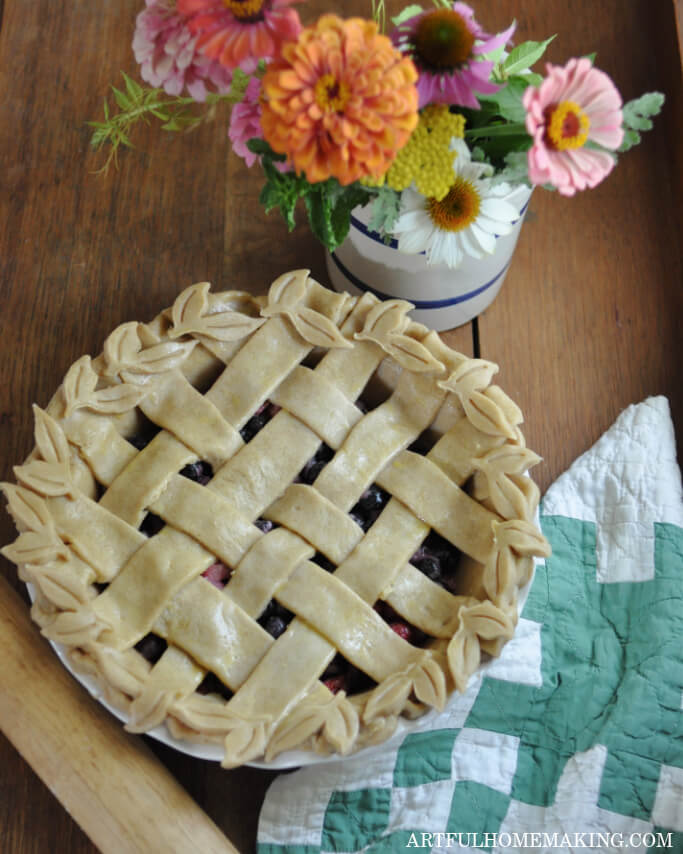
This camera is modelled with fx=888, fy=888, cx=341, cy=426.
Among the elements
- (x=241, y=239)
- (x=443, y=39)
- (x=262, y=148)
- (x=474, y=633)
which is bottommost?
(x=474, y=633)

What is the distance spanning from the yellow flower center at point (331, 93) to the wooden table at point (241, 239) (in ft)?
1.95

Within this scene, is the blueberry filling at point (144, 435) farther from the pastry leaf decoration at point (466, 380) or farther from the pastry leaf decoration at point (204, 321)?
the pastry leaf decoration at point (466, 380)

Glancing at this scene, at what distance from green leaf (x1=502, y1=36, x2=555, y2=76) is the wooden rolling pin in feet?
2.71

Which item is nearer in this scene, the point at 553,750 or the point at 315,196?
the point at 315,196

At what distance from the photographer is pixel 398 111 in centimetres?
71

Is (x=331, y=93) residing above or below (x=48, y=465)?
above

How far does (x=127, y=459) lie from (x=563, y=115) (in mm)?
592

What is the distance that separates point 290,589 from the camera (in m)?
0.95

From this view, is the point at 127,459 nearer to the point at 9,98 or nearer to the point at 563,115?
the point at 563,115

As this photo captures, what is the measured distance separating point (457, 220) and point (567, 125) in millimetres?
189

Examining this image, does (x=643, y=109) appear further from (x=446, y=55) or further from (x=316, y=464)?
(x=316, y=464)

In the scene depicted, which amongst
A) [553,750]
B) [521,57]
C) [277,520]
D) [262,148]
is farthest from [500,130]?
[553,750]

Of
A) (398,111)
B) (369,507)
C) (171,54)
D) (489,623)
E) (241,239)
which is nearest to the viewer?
(398,111)

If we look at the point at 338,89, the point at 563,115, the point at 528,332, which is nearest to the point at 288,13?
the point at 338,89
